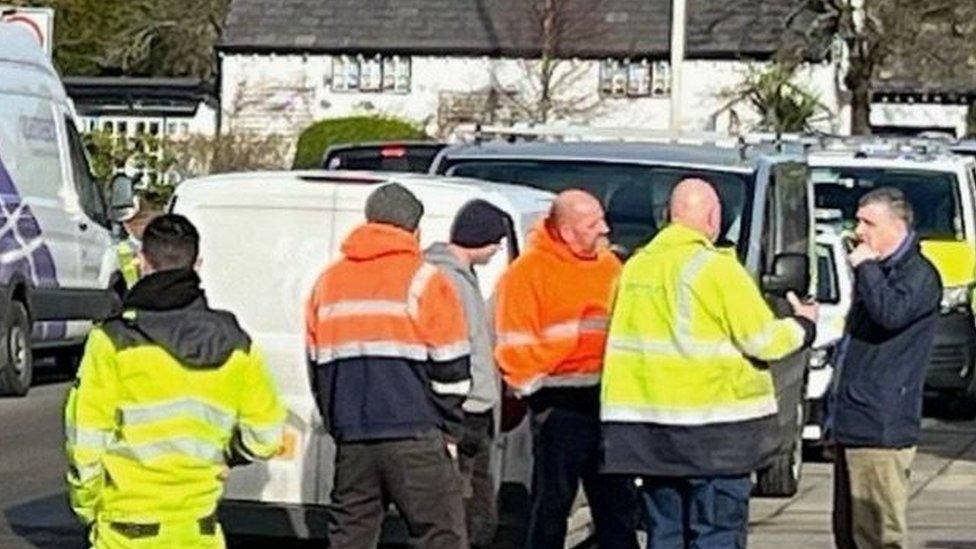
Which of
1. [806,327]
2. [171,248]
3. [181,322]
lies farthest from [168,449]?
[806,327]

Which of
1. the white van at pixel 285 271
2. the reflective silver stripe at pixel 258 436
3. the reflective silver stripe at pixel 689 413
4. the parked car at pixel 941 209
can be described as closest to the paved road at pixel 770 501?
the parked car at pixel 941 209

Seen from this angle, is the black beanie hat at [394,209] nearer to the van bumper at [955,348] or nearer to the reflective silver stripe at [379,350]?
the reflective silver stripe at [379,350]

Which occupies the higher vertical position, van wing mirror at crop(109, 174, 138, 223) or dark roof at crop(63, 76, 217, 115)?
van wing mirror at crop(109, 174, 138, 223)

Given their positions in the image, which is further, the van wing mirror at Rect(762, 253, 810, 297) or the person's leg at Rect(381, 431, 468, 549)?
the van wing mirror at Rect(762, 253, 810, 297)

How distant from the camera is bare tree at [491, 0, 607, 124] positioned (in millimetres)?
55219

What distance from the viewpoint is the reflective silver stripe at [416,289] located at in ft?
Result: 32.9

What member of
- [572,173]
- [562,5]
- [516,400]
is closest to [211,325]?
[516,400]

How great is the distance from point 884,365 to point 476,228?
1.86 metres

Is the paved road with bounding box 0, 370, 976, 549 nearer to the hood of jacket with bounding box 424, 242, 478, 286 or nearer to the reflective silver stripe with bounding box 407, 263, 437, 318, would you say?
the hood of jacket with bounding box 424, 242, 478, 286

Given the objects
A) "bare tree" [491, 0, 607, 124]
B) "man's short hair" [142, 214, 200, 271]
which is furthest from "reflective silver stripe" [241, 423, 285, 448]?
"bare tree" [491, 0, 607, 124]

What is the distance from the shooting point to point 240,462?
25.3ft

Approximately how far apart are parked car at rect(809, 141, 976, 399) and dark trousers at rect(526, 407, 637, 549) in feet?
34.7

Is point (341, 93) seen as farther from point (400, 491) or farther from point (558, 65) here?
point (400, 491)

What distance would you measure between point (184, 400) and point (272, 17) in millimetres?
51284
